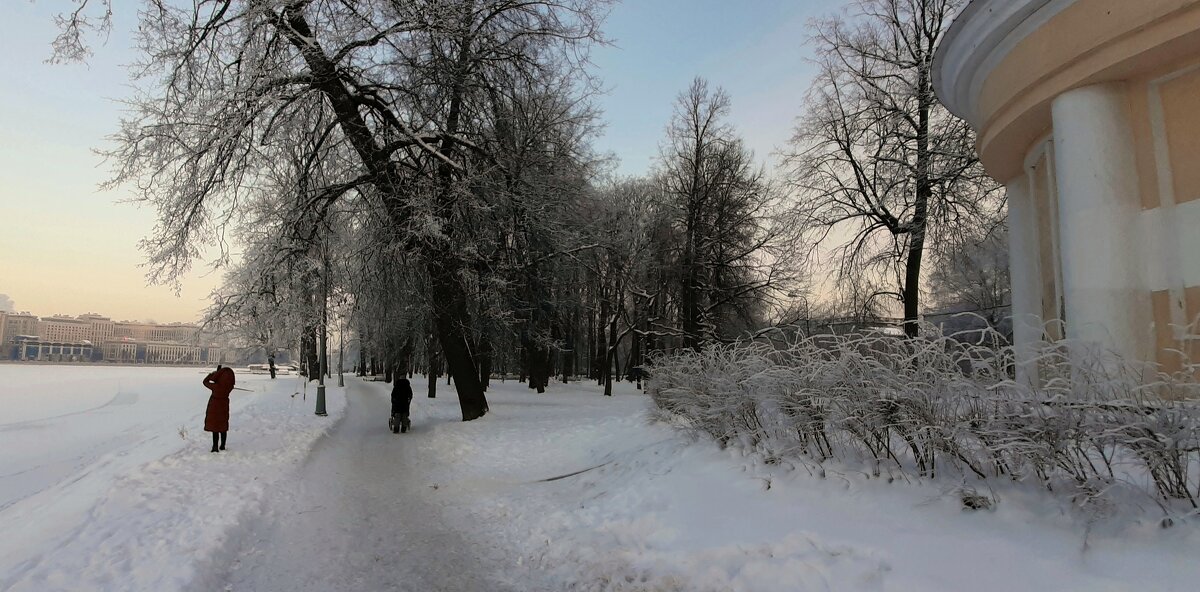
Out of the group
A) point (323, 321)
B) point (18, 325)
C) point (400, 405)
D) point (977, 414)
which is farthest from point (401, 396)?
point (18, 325)

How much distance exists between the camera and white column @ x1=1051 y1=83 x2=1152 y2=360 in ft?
18.7

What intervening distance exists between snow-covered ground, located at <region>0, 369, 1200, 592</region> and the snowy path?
0.03 m

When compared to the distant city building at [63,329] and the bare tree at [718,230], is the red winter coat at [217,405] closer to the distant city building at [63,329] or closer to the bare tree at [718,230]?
the bare tree at [718,230]

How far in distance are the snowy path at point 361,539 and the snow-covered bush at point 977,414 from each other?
2.90 metres

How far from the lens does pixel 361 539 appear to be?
5.96 m

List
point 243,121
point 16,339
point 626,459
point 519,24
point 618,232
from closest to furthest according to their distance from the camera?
point 626,459
point 243,121
point 519,24
point 618,232
point 16,339

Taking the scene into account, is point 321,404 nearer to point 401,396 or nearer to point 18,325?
point 401,396

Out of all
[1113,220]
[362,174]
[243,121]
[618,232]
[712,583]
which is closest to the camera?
[712,583]

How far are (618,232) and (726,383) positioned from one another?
2288 cm

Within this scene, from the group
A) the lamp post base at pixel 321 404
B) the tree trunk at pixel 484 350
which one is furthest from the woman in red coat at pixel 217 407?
the lamp post base at pixel 321 404

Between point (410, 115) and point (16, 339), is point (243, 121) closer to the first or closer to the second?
point (410, 115)

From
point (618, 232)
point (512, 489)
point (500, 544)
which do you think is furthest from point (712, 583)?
point (618, 232)

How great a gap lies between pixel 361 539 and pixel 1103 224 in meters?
7.67

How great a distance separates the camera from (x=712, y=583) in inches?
165
